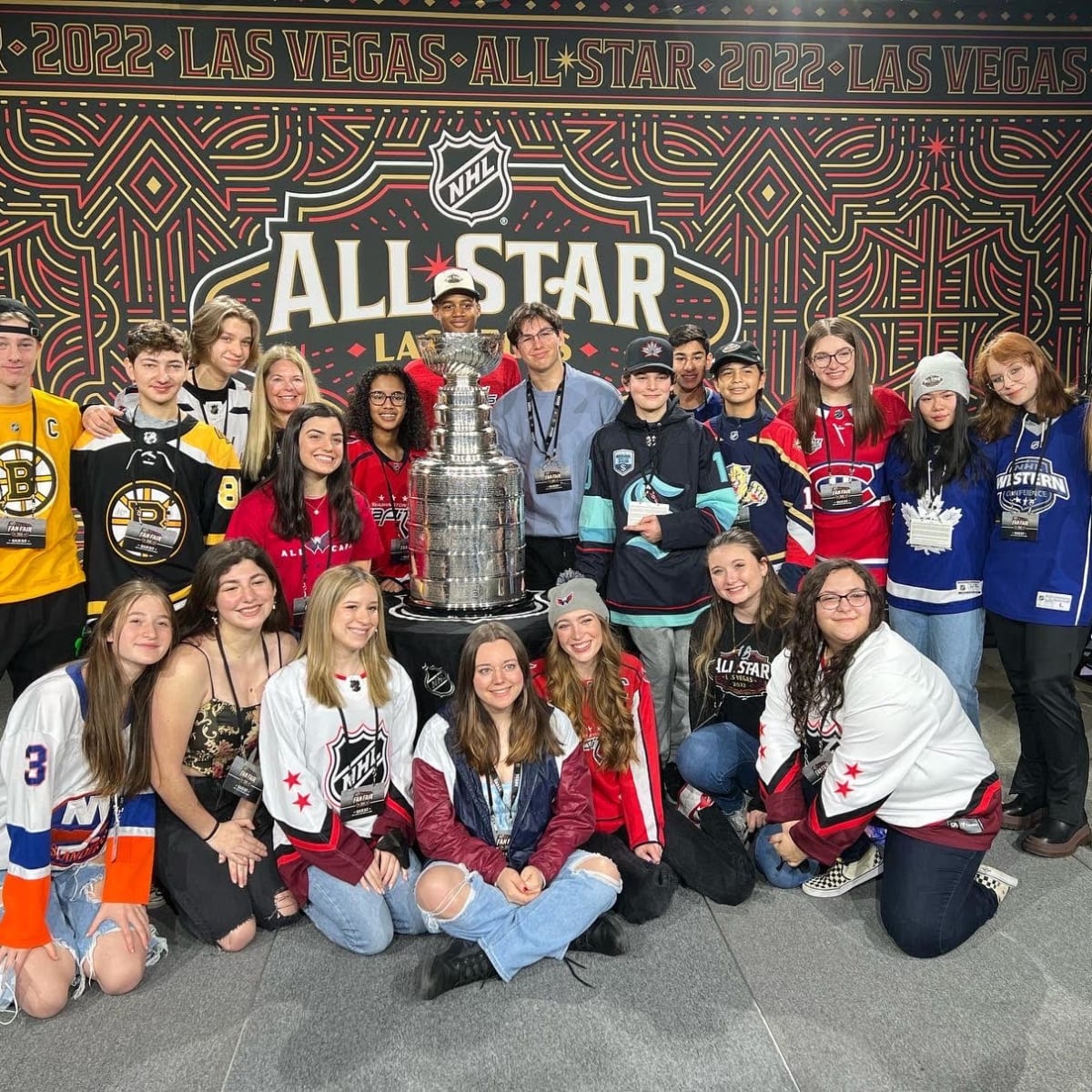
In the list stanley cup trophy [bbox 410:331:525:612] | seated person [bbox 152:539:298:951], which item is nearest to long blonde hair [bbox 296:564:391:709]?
seated person [bbox 152:539:298:951]

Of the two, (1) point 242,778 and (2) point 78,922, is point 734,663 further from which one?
(2) point 78,922

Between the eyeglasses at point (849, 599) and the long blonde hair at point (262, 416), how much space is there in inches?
81.8

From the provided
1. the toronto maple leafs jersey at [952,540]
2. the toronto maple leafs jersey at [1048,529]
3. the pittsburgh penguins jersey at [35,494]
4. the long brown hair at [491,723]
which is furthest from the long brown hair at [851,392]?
the pittsburgh penguins jersey at [35,494]

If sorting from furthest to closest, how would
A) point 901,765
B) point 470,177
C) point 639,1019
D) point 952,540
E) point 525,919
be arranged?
point 470,177 < point 952,540 < point 901,765 < point 525,919 < point 639,1019

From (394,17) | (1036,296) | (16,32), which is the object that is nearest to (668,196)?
(394,17)

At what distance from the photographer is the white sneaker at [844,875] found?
3.13 meters

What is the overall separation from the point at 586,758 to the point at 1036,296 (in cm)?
487

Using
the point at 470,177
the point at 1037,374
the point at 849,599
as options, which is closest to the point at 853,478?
the point at 1037,374

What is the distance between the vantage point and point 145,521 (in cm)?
351

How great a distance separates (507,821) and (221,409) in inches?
84.9

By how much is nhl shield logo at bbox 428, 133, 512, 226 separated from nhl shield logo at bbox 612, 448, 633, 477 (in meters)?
2.74

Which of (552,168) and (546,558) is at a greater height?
(552,168)

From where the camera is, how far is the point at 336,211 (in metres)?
5.85

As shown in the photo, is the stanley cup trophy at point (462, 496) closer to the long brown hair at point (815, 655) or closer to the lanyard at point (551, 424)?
the lanyard at point (551, 424)
